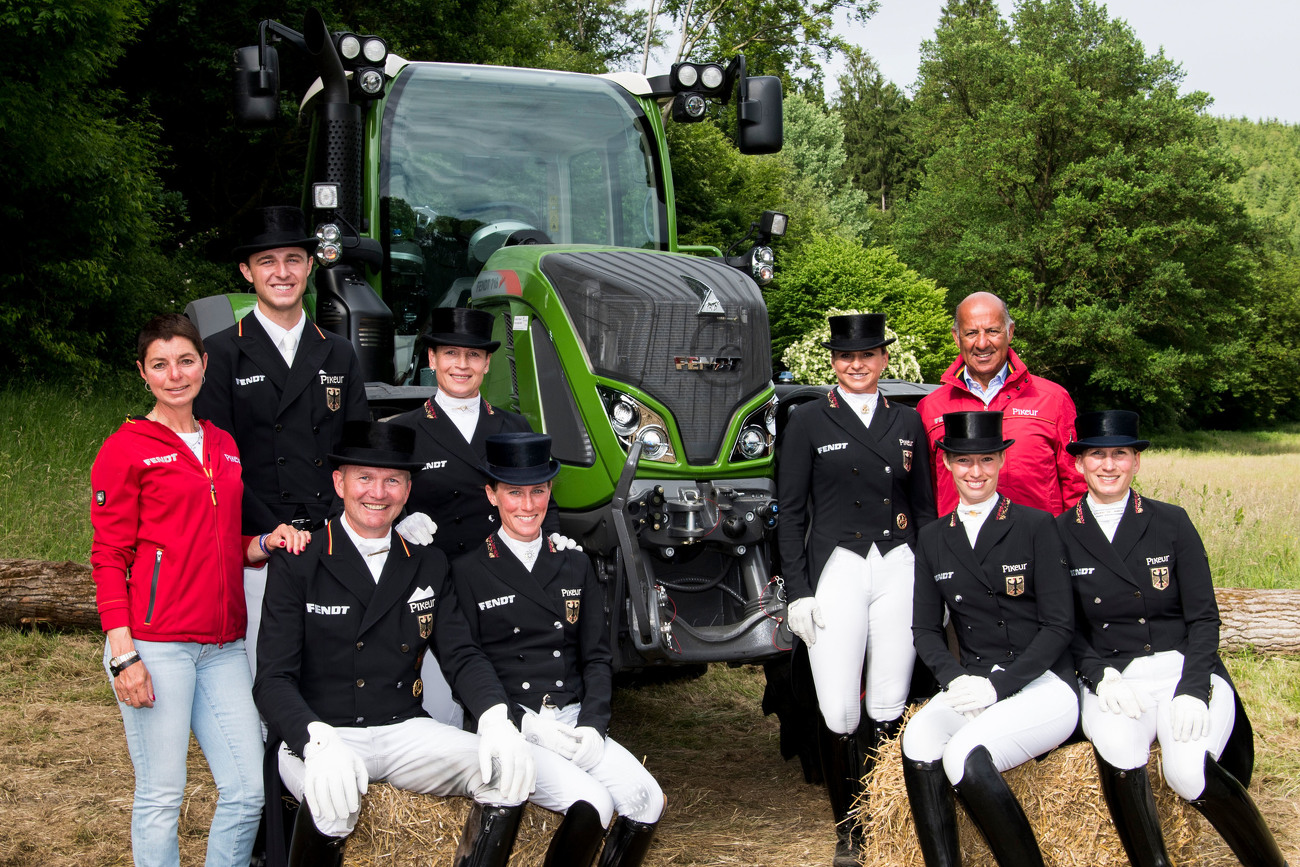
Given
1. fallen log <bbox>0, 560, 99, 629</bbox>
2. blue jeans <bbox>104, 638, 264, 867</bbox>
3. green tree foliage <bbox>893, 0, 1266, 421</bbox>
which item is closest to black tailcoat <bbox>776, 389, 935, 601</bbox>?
blue jeans <bbox>104, 638, 264, 867</bbox>

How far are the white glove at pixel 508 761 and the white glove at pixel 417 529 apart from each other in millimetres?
739

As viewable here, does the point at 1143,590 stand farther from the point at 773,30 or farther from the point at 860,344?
the point at 773,30

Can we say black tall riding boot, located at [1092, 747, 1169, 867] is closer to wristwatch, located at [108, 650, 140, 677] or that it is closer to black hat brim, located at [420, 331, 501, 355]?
black hat brim, located at [420, 331, 501, 355]

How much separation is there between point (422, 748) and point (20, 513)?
6.74 metres

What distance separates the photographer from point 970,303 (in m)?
4.63

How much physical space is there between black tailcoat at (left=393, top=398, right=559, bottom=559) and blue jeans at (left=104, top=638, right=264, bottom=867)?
Result: 0.88 m

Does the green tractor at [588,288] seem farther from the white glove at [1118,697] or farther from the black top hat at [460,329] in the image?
the white glove at [1118,697]

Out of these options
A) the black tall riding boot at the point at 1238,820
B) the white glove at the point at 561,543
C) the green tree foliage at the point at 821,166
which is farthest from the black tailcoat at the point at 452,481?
the green tree foliage at the point at 821,166

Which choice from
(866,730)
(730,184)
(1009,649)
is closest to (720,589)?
(866,730)

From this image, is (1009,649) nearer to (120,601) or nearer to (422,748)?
(422,748)

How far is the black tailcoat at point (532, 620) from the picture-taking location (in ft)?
12.6

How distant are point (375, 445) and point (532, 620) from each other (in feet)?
2.53

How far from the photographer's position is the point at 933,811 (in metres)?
3.74

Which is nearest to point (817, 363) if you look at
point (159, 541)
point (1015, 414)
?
point (1015, 414)
